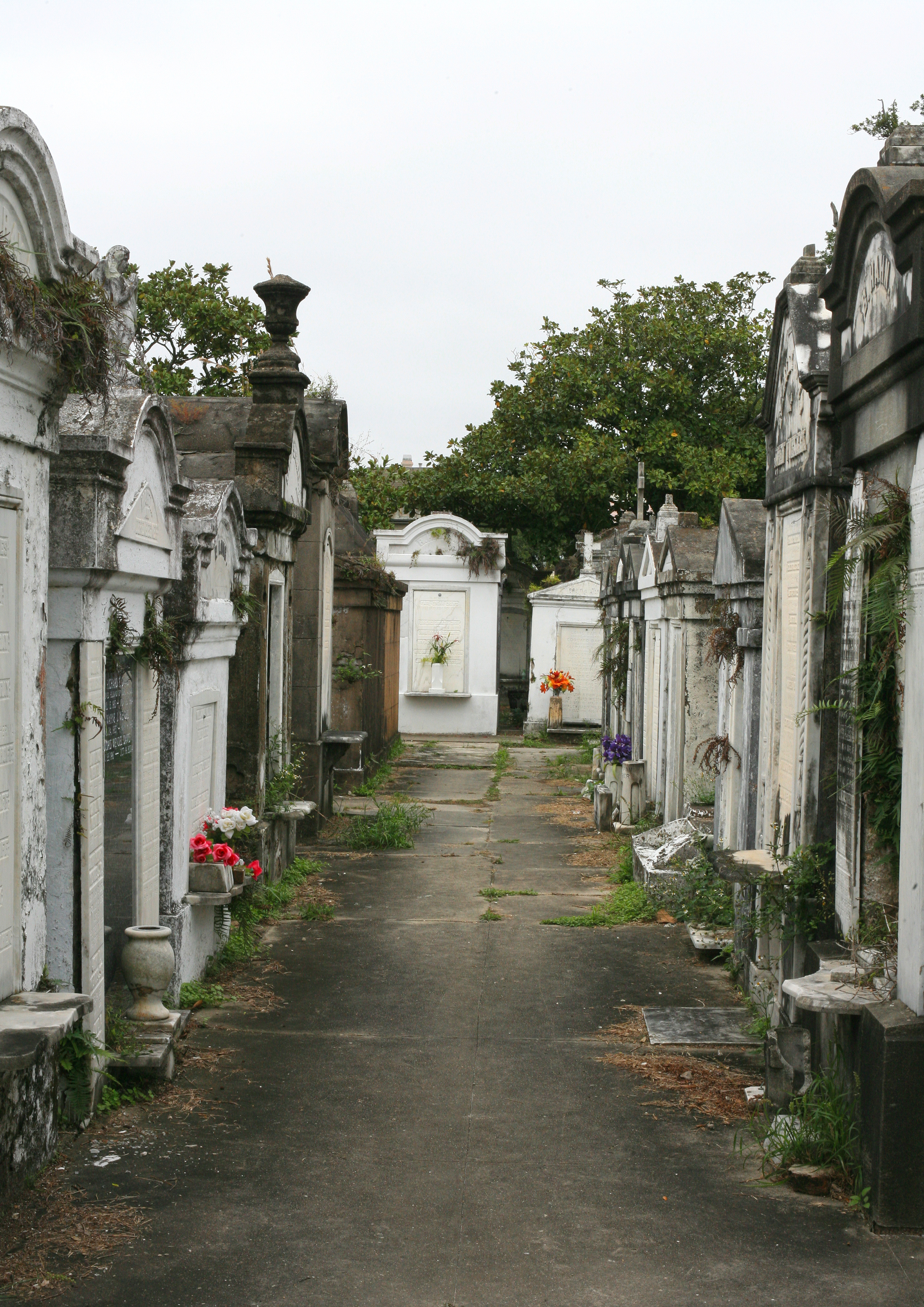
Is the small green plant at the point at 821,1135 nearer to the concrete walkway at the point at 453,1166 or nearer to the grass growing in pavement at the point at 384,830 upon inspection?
the concrete walkway at the point at 453,1166

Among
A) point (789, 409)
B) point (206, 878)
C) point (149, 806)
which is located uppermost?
point (789, 409)

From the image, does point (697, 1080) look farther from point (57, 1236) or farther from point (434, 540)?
point (434, 540)

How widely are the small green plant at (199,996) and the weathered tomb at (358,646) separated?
5.00 m

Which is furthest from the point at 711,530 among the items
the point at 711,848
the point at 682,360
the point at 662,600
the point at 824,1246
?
the point at 682,360

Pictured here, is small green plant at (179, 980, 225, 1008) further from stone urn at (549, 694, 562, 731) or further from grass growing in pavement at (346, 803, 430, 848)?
stone urn at (549, 694, 562, 731)

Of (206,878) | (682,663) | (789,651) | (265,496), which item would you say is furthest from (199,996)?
(682,663)

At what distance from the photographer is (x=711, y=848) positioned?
7.43 meters

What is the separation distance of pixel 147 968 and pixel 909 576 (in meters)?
3.29

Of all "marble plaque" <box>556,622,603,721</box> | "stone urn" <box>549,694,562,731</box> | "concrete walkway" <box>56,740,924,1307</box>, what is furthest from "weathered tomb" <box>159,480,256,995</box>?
"marble plaque" <box>556,622,603,721</box>

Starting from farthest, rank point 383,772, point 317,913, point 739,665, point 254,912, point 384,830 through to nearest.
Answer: point 383,772 → point 384,830 → point 317,913 → point 254,912 → point 739,665

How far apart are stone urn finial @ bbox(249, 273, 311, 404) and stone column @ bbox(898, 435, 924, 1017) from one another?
19.4 feet

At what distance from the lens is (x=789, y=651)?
5547 mm

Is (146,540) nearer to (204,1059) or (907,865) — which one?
(204,1059)

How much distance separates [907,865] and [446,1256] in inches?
71.0
